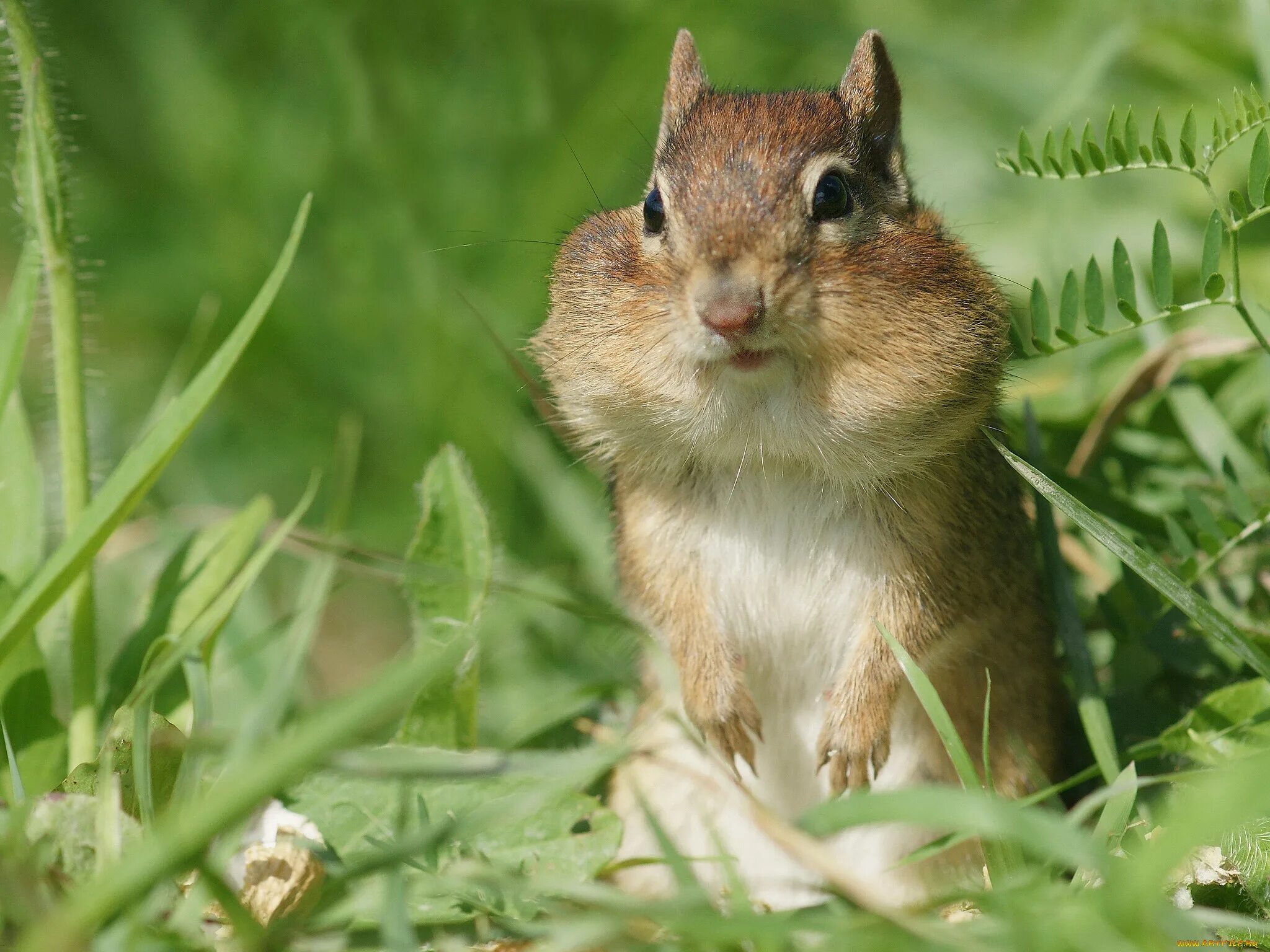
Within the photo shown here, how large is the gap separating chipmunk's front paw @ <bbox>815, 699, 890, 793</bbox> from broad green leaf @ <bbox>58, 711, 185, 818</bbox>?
1285 mm

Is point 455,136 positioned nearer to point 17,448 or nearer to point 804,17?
point 804,17

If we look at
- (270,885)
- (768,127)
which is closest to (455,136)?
(768,127)

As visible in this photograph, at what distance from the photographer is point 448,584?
291 centimetres

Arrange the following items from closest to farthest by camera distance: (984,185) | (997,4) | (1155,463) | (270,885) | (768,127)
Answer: (270,885)
(768,127)
(1155,463)
(984,185)
(997,4)

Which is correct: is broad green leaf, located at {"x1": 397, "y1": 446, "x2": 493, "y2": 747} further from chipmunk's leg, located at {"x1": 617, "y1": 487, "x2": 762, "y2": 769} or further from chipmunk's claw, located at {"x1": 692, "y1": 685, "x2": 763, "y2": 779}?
chipmunk's claw, located at {"x1": 692, "y1": 685, "x2": 763, "y2": 779}

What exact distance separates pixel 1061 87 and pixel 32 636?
4.03 meters

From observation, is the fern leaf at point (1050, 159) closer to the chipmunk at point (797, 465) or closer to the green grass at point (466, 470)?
the green grass at point (466, 470)

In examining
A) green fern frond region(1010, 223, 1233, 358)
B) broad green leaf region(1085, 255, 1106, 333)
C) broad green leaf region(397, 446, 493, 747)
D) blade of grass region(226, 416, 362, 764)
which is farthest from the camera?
broad green leaf region(397, 446, 493, 747)

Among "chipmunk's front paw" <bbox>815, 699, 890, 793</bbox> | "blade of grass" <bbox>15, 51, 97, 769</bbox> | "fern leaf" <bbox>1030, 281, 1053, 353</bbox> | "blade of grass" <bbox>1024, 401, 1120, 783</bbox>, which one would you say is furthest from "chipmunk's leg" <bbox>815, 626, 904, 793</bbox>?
"blade of grass" <bbox>15, 51, 97, 769</bbox>

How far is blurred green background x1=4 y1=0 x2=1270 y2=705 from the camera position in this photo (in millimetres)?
4840

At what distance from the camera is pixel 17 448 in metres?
2.80

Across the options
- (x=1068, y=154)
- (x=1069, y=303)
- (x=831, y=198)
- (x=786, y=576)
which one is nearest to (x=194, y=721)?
(x=786, y=576)

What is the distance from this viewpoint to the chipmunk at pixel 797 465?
2.32 metres

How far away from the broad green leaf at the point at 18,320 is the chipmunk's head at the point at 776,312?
1.06 m
